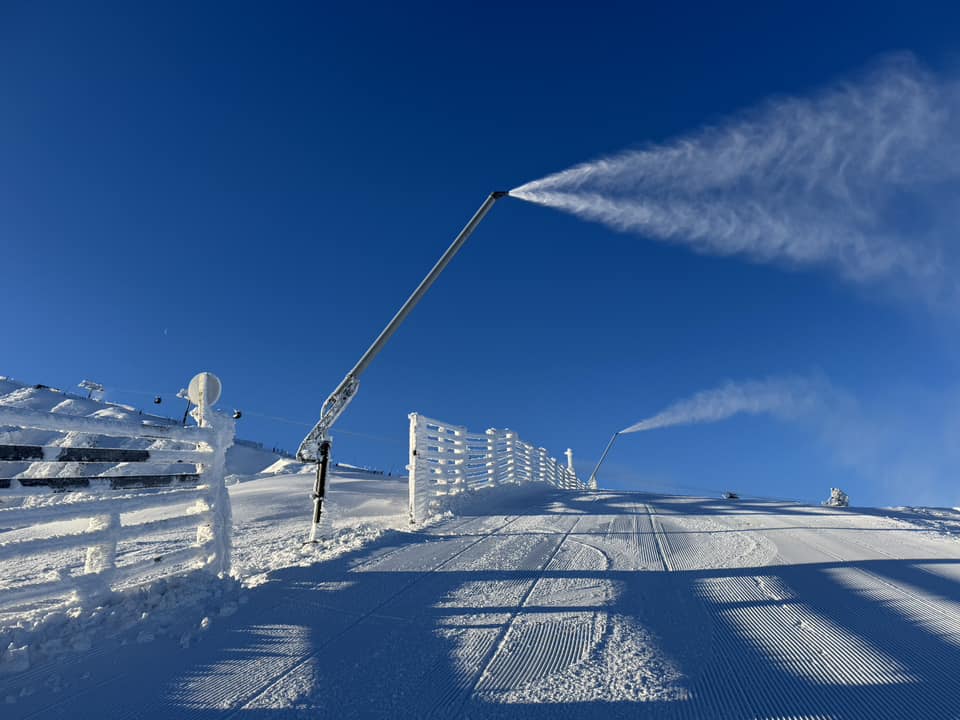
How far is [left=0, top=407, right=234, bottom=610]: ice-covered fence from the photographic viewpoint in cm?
355

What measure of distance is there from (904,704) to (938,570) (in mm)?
4333

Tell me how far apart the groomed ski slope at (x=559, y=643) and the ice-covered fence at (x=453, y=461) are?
316 cm

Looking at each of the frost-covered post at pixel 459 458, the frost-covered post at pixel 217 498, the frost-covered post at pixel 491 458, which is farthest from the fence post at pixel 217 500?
the frost-covered post at pixel 491 458

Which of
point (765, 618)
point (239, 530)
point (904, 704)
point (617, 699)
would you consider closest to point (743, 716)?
point (617, 699)

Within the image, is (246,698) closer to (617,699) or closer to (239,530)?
(617,699)

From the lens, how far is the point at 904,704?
2.79 metres

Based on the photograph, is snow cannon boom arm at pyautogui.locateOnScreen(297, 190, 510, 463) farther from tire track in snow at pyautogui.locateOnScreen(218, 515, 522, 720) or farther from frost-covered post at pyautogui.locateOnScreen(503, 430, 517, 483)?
frost-covered post at pyautogui.locateOnScreen(503, 430, 517, 483)

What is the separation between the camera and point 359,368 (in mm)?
8859

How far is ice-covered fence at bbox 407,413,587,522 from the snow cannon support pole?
1656 mm

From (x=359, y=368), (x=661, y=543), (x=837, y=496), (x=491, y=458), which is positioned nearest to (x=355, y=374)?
(x=359, y=368)

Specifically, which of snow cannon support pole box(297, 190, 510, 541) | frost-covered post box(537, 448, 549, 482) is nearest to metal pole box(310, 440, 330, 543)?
snow cannon support pole box(297, 190, 510, 541)

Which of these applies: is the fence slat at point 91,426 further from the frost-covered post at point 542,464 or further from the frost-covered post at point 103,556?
the frost-covered post at point 542,464

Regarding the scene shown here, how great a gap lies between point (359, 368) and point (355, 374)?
118 millimetres

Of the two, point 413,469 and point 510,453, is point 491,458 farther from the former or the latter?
point 413,469
